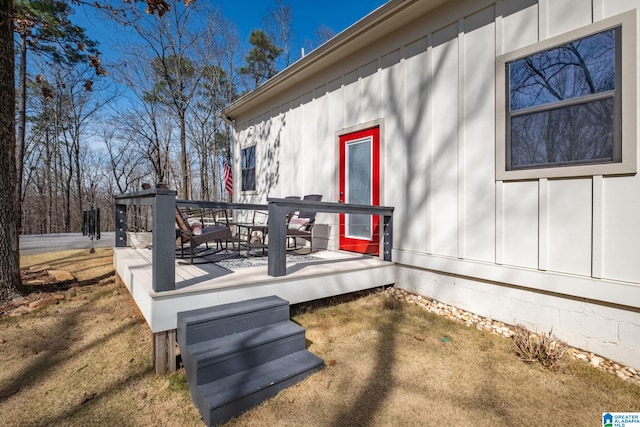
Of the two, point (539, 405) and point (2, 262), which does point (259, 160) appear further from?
point (539, 405)

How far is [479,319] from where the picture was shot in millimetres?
3488

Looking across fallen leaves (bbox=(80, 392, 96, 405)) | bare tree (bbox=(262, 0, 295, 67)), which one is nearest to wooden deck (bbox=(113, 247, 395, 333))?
fallen leaves (bbox=(80, 392, 96, 405))

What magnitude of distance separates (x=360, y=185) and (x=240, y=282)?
2.81 meters

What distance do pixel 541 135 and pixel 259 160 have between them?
6220 millimetres

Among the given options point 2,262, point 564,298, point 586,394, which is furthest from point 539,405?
point 2,262

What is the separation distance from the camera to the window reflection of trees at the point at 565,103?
8.73ft

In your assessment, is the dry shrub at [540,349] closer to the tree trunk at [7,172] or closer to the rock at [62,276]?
the tree trunk at [7,172]

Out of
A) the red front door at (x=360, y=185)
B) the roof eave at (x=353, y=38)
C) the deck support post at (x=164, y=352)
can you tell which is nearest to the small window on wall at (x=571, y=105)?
the roof eave at (x=353, y=38)

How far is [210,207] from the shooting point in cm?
364

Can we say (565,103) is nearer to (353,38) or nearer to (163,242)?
(353,38)

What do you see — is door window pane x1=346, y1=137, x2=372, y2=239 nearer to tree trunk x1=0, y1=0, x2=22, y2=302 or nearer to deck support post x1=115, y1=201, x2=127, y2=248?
deck support post x1=115, y1=201, x2=127, y2=248

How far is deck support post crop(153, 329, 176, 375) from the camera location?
Answer: 2580mm

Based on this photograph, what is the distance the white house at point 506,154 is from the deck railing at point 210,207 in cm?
70

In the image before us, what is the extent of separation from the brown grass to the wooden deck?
1.33 ft
